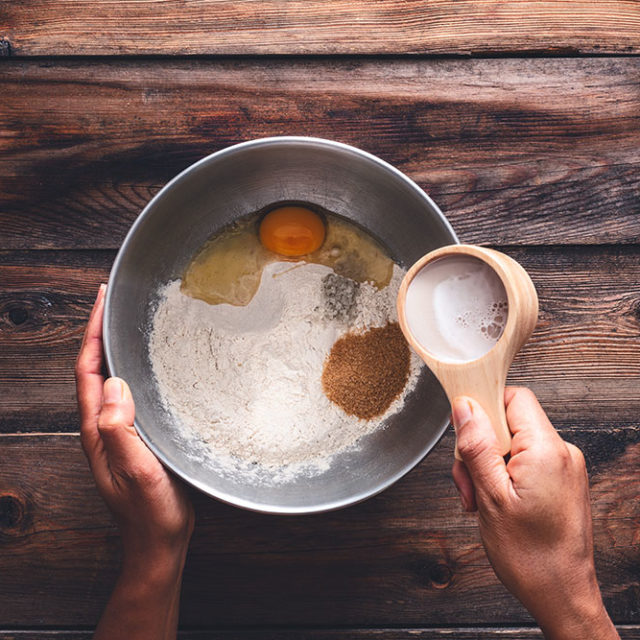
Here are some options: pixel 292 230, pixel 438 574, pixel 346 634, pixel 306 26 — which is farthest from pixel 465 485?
pixel 306 26

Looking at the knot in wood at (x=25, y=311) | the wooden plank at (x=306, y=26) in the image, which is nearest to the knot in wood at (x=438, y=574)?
the knot in wood at (x=25, y=311)

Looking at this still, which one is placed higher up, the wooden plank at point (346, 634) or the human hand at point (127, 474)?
the human hand at point (127, 474)

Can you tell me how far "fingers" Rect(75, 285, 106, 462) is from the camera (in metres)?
1.12

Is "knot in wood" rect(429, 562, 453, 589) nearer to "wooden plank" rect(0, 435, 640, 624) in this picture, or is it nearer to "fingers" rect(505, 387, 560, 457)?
"wooden plank" rect(0, 435, 640, 624)

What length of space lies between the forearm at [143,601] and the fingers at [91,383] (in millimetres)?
248

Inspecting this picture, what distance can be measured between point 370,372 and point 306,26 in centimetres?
76

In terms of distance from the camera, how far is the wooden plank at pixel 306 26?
4.14ft

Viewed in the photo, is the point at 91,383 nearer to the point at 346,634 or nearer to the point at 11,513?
the point at 11,513

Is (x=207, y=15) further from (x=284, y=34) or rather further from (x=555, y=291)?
(x=555, y=291)

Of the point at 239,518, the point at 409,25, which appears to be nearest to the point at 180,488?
the point at 239,518

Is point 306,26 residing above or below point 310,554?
above

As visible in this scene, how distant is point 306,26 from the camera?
1265 mm

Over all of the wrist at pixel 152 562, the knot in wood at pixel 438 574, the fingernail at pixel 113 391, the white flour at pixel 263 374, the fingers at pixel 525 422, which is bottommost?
the knot in wood at pixel 438 574

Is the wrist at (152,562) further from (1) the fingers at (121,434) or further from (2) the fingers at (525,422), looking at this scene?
(2) the fingers at (525,422)
